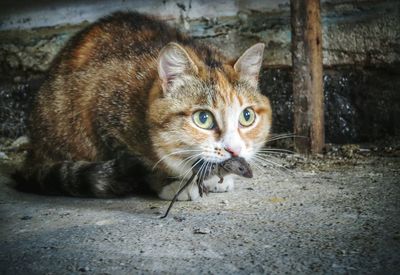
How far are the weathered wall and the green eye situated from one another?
155 centimetres

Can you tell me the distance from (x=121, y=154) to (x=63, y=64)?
86 centimetres

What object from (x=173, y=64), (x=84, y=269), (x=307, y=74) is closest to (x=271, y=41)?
(x=307, y=74)

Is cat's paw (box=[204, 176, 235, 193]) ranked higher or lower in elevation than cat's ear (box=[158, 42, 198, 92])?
lower

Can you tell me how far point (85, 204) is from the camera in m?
3.08

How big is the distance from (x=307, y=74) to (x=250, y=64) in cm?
78

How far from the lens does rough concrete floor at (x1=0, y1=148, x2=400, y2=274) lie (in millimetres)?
2141

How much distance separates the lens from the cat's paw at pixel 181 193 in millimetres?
3057

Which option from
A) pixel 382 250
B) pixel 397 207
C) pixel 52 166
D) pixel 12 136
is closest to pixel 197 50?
pixel 52 166

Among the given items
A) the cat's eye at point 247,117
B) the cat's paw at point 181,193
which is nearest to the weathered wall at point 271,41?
the cat's eye at point 247,117

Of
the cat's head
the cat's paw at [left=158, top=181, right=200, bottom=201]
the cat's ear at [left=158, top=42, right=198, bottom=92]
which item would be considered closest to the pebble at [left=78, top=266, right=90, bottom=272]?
the cat's head

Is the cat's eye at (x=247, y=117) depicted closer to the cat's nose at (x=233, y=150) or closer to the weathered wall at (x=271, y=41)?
the cat's nose at (x=233, y=150)

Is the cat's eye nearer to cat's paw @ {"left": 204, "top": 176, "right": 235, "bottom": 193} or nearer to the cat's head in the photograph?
the cat's head

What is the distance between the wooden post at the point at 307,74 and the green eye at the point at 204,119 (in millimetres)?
1120

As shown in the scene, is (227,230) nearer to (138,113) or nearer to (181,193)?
(181,193)
